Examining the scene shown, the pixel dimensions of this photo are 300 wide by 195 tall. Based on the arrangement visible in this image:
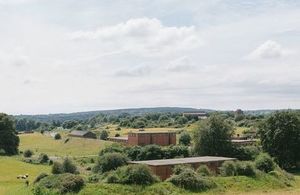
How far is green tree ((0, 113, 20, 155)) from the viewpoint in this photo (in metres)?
103

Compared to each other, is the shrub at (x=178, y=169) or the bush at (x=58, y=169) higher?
the shrub at (x=178, y=169)

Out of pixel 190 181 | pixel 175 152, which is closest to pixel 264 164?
pixel 190 181

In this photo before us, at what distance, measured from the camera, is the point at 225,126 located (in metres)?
72.8

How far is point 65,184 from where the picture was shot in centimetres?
4384

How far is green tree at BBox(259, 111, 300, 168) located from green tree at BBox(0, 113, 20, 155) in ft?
183

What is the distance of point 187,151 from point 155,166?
25057 mm

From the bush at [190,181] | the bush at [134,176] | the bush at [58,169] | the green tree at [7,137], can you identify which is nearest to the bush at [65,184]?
the bush at [134,176]

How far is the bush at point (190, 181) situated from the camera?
47688 millimetres

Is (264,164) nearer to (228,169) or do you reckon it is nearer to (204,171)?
(228,169)

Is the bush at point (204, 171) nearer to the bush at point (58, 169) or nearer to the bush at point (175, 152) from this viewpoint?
the bush at point (58, 169)

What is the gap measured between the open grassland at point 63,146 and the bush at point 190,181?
197 feet

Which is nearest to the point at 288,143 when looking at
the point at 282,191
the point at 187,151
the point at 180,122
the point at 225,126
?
the point at 225,126

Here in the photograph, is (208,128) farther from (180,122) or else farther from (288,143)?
→ (180,122)

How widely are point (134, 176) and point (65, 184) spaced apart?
6.61 m
